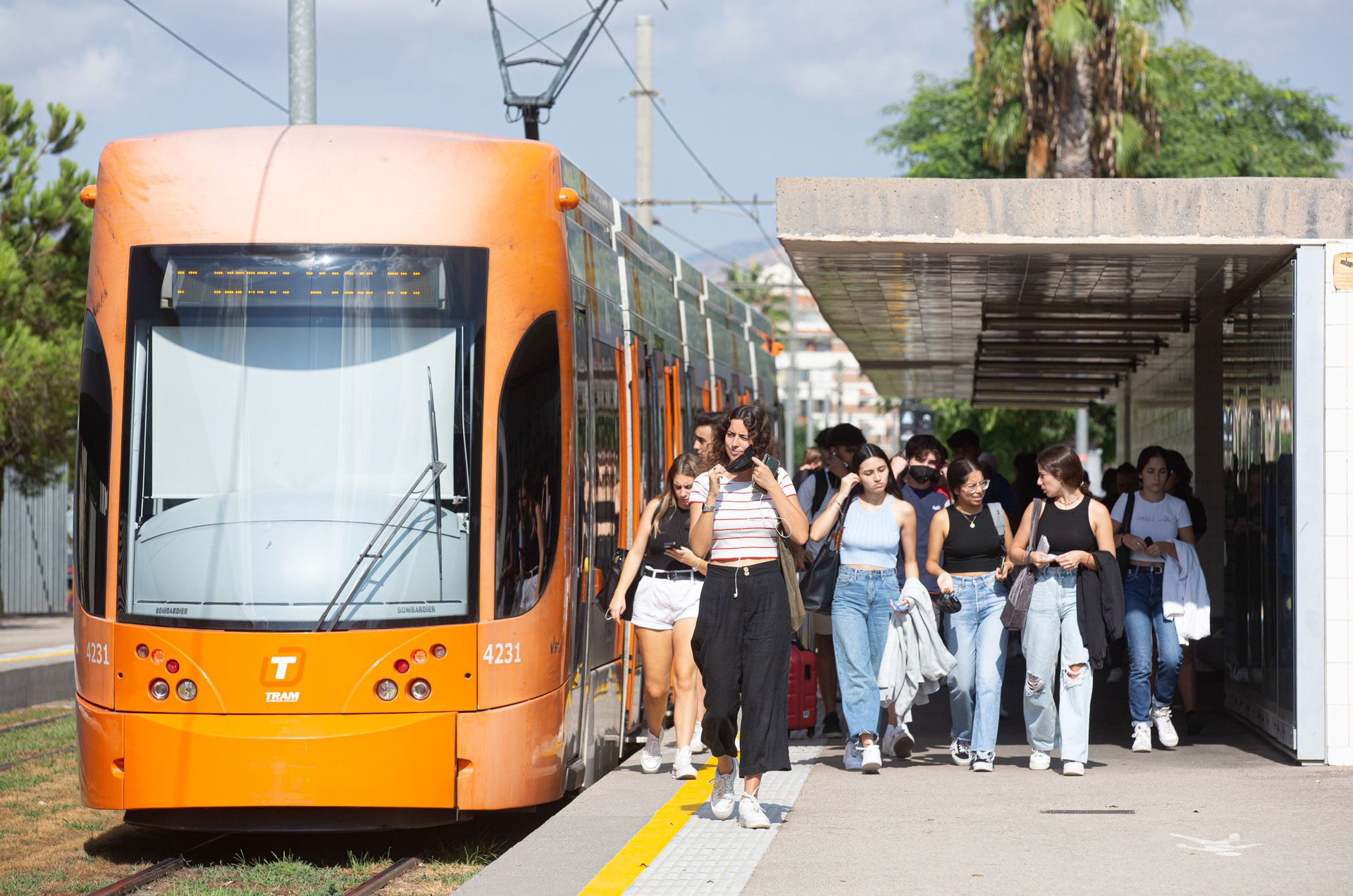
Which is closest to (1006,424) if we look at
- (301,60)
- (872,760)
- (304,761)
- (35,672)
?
(35,672)

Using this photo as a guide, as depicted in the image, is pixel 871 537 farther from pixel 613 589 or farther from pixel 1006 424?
pixel 1006 424

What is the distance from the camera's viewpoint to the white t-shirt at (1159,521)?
1030cm

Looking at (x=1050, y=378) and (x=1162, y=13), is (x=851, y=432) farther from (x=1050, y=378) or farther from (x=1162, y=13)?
(x=1162, y=13)

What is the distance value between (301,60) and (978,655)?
6.65m

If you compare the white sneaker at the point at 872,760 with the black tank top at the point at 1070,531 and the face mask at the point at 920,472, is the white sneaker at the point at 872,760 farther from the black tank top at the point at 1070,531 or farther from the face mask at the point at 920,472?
the face mask at the point at 920,472

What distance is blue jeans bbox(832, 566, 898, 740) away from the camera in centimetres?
921

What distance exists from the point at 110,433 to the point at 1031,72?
20.8 meters

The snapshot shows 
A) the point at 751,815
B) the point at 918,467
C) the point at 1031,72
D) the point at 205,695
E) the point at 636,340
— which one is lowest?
the point at 751,815

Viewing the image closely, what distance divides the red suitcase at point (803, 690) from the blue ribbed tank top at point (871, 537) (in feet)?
4.18

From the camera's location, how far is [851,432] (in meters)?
10.9

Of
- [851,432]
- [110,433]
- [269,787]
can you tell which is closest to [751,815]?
[269,787]

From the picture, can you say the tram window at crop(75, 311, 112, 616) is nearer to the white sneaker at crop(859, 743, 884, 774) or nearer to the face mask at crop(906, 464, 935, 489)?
the white sneaker at crop(859, 743, 884, 774)

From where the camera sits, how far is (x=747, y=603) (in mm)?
7402

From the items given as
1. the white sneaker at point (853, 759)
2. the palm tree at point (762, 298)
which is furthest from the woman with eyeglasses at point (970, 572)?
the palm tree at point (762, 298)
